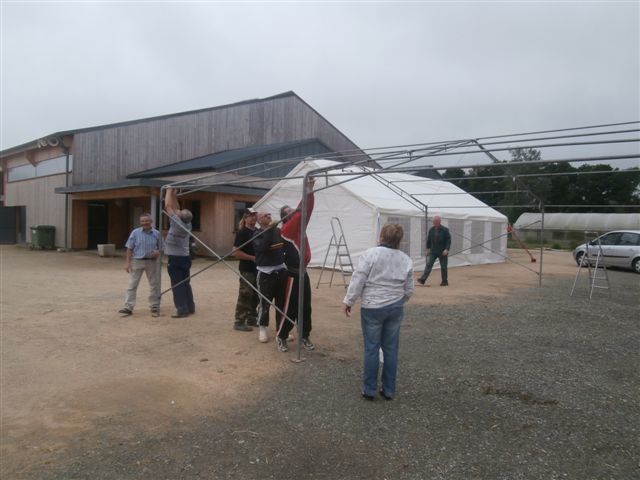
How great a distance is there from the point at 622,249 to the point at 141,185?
15.8 m

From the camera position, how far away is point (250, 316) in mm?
6082

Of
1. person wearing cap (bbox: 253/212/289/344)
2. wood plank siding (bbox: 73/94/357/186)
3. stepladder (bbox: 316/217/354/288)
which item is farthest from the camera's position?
→ wood plank siding (bbox: 73/94/357/186)

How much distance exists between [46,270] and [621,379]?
1295cm

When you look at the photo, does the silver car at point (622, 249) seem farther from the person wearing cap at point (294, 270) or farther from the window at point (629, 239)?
the person wearing cap at point (294, 270)

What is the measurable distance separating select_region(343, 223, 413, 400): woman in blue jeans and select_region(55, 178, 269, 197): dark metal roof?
1013 cm

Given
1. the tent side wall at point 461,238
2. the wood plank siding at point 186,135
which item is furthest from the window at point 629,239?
the wood plank siding at point 186,135

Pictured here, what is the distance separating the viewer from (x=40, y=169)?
19938mm

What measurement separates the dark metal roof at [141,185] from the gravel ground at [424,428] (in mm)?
10096

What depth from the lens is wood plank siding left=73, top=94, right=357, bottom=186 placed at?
17797 mm

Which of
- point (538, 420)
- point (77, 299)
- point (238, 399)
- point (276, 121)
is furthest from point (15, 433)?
point (276, 121)

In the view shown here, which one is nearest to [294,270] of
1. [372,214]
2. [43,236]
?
[372,214]

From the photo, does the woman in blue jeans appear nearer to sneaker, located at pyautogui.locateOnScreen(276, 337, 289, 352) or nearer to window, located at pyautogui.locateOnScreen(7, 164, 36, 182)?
sneaker, located at pyautogui.locateOnScreen(276, 337, 289, 352)

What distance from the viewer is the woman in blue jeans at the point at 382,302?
12.0 feet

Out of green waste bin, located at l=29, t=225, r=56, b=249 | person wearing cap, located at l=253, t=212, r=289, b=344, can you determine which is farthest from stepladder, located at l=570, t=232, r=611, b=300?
green waste bin, located at l=29, t=225, r=56, b=249
